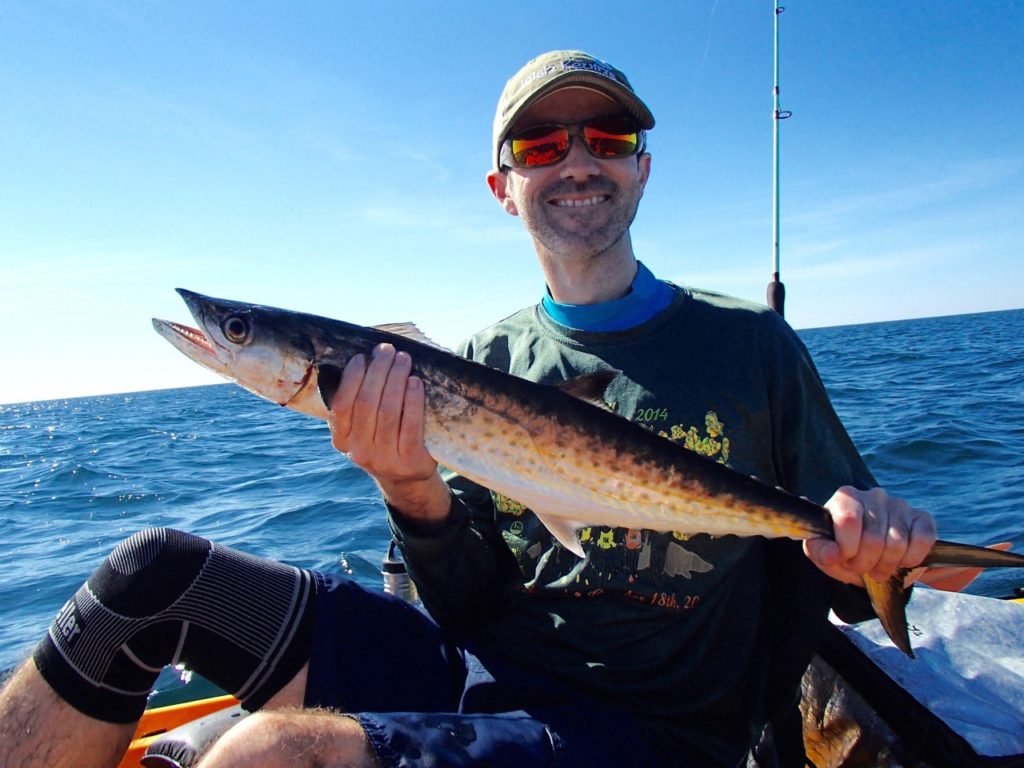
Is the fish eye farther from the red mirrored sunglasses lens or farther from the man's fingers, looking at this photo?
the red mirrored sunglasses lens

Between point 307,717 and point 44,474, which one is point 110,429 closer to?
point 44,474

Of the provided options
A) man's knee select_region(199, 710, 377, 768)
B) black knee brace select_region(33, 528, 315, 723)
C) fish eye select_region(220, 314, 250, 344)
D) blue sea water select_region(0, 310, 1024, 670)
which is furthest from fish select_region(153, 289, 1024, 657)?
blue sea water select_region(0, 310, 1024, 670)

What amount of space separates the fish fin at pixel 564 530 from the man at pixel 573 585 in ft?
0.57

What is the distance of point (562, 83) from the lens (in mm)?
3449

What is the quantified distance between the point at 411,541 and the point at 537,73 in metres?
2.45

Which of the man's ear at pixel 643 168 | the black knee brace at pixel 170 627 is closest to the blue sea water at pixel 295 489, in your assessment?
the black knee brace at pixel 170 627

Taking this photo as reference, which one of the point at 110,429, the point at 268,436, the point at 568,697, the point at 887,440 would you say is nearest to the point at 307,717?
the point at 568,697

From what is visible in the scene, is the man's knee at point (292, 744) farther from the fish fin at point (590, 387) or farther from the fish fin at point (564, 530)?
the fish fin at point (590, 387)

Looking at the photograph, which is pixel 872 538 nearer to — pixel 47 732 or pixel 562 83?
pixel 562 83

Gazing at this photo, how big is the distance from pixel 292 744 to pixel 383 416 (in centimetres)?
129

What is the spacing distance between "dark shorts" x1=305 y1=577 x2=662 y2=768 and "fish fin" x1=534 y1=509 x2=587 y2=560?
57 centimetres

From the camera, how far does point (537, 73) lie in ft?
11.6

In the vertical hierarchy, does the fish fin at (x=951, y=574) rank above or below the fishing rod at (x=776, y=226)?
below

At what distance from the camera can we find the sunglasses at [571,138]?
3547 mm
